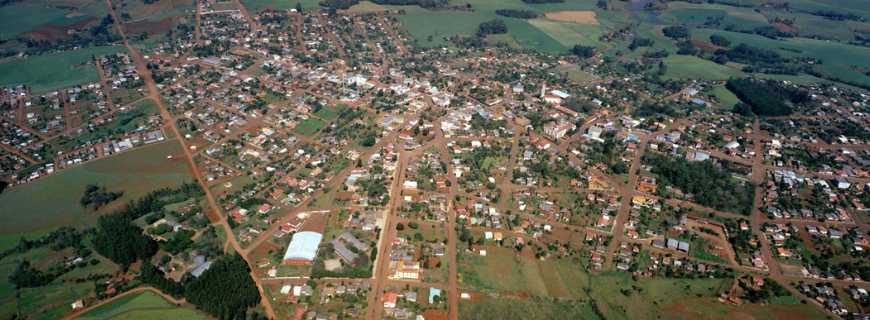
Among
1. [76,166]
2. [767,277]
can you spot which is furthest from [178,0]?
[767,277]

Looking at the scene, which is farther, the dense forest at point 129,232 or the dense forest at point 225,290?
the dense forest at point 129,232

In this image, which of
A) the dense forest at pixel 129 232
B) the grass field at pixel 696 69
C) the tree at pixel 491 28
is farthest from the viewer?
the tree at pixel 491 28

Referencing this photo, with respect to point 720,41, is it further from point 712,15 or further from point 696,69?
point 712,15

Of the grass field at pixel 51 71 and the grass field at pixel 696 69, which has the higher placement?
the grass field at pixel 51 71

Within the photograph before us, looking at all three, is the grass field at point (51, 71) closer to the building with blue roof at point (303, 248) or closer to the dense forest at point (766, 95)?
the building with blue roof at point (303, 248)

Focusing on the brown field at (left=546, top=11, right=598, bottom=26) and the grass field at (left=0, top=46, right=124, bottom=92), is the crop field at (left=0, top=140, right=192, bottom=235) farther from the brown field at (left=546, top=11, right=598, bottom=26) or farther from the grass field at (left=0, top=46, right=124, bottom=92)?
the brown field at (left=546, top=11, right=598, bottom=26)

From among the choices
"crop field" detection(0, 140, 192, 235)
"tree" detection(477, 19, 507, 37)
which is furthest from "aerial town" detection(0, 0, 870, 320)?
"tree" detection(477, 19, 507, 37)

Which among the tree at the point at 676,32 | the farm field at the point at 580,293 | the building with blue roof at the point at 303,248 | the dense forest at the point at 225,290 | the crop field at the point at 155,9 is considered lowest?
the farm field at the point at 580,293

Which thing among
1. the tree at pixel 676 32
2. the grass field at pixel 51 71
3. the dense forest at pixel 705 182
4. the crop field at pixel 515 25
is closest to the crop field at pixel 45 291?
the grass field at pixel 51 71

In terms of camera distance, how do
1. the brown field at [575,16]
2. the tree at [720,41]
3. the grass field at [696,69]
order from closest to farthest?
the grass field at [696,69] → the tree at [720,41] → the brown field at [575,16]
